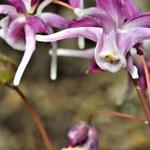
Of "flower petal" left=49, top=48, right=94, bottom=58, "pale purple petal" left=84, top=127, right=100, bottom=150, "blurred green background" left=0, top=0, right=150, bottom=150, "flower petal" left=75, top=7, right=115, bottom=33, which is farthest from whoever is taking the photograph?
"blurred green background" left=0, top=0, right=150, bottom=150

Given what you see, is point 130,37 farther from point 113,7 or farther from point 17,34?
point 17,34

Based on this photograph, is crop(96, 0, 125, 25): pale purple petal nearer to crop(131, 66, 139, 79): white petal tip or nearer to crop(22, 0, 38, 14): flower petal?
crop(131, 66, 139, 79): white petal tip

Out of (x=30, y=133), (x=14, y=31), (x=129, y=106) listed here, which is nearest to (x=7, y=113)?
(x=30, y=133)

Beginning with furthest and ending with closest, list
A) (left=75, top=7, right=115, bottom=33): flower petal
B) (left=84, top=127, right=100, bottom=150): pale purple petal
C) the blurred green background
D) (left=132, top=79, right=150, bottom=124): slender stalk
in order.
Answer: the blurred green background < (left=84, top=127, right=100, bottom=150): pale purple petal < (left=132, top=79, right=150, bottom=124): slender stalk < (left=75, top=7, right=115, bottom=33): flower petal

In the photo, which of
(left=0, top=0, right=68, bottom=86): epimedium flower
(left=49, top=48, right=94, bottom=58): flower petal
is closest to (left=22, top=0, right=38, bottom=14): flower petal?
(left=0, top=0, right=68, bottom=86): epimedium flower

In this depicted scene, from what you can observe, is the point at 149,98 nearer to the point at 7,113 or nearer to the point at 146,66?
the point at 146,66
